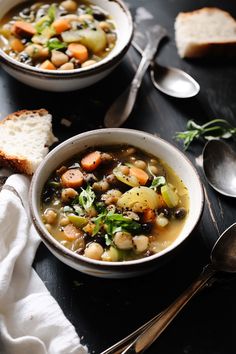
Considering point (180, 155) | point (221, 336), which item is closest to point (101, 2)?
point (180, 155)

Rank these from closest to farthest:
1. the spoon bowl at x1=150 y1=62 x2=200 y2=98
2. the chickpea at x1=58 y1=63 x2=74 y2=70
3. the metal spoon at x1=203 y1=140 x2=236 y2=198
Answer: the metal spoon at x1=203 y1=140 x2=236 y2=198, the chickpea at x1=58 y1=63 x2=74 y2=70, the spoon bowl at x1=150 y1=62 x2=200 y2=98

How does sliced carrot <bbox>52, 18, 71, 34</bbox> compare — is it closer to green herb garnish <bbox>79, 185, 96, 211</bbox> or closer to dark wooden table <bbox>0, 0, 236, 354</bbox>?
dark wooden table <bbox>0, 0, 236, 354</bbox>

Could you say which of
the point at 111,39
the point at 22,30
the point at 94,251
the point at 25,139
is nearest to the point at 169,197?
the point at 94,251

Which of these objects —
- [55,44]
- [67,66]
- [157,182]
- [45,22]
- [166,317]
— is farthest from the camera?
[45,22]

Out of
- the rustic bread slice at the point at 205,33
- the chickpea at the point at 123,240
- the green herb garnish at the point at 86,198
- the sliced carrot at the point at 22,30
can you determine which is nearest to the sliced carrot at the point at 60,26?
the sliced carrot at the point at 22,30

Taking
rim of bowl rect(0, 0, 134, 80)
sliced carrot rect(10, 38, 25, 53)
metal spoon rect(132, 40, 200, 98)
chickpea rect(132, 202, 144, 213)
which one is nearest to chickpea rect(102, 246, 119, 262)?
chickpea rect(132, 202, 144, 213)

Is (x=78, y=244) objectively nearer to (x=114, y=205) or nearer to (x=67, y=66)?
(x=114, y=205)
